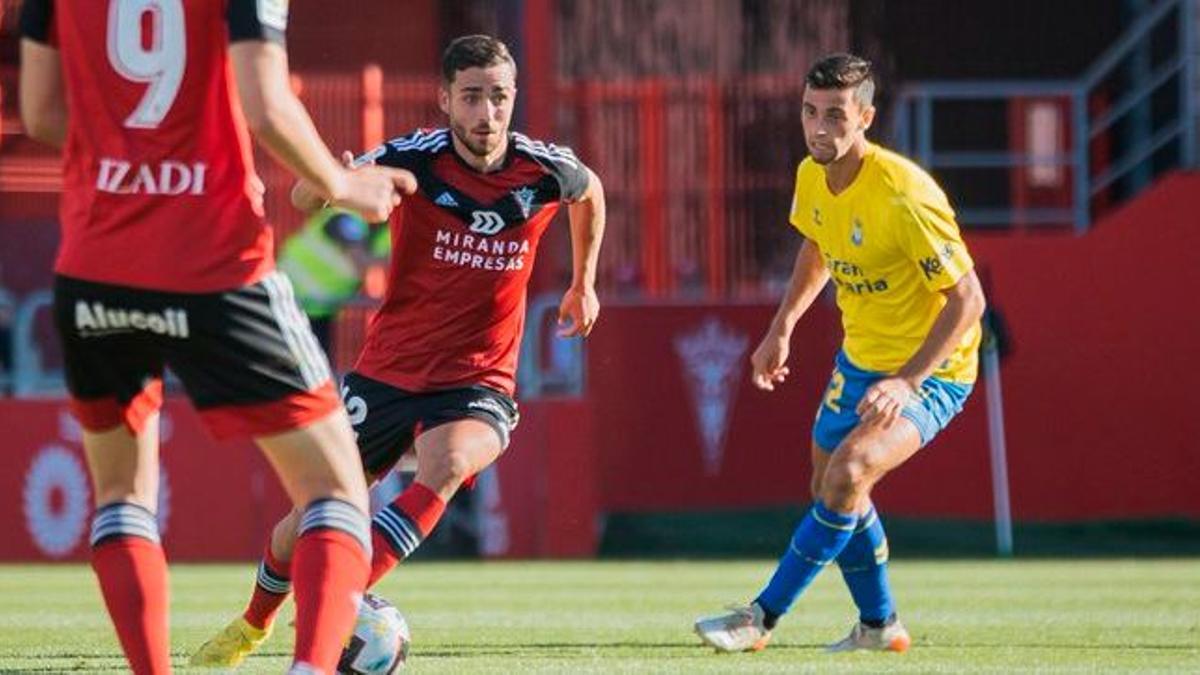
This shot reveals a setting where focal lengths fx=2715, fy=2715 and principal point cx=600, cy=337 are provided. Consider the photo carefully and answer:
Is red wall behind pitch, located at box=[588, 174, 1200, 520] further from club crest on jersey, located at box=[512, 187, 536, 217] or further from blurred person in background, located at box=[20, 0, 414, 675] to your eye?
blurred person in background, located at box=[20, 0, 414, 675]

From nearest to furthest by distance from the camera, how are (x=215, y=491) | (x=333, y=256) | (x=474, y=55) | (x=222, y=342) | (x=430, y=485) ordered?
1. (x=222, y=342)
2. (x=430, y=485)
3. (x=474, y=55)
4. (x=215, y=491)
5. (x=333, y=256)

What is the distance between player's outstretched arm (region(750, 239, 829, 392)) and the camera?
9.94 metres

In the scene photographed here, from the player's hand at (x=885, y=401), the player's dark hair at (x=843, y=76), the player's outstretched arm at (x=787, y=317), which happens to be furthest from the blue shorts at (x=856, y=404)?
the player's dark hair at (x=843, y=76)

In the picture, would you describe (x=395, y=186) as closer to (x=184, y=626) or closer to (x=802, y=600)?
(x=184, y=626)

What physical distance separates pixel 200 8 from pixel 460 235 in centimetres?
320

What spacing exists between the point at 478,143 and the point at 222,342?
317 cm

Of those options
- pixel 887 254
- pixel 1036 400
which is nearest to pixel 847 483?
pixel 887 254

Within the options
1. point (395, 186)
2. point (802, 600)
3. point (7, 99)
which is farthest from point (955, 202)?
point (395, 186)

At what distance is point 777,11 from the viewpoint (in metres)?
21.4

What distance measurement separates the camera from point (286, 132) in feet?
19.4

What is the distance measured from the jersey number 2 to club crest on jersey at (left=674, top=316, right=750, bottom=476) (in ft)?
41.2

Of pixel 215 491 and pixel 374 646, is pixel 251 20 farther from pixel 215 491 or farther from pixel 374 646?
pixel 215 491

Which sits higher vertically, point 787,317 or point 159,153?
point 159,153

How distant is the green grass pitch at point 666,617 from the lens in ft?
29.5
